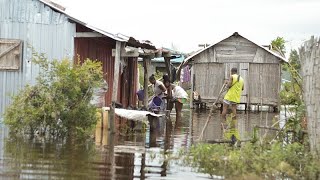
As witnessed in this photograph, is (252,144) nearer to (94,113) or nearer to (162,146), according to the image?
(162,146)

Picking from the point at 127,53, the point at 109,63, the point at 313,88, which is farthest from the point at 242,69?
the point at 313,88

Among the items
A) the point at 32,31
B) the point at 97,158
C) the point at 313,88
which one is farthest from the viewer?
the point at 32,31

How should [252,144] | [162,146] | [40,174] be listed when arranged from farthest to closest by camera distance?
[162,146]
[252,144]
[40,174]

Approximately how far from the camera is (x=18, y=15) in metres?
17.5

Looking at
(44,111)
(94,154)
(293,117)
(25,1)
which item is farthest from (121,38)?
(293,117)


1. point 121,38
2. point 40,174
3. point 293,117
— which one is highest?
point 121,38

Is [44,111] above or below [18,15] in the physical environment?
below

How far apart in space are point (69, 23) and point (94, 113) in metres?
3.57

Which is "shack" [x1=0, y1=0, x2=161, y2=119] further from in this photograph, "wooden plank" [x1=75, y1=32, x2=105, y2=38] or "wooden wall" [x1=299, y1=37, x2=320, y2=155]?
"wooden wall" [x1=299, y1=37, x2=320, y2=155]

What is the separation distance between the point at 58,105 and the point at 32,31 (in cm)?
380

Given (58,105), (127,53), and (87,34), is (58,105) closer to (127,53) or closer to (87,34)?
(87,34)

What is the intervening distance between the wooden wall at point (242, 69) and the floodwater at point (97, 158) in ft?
50.1

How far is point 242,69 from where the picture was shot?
3094cm

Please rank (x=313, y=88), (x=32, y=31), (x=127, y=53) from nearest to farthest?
(x=313, y=88)
(x=32, y=31)
(x=127, y=53)
